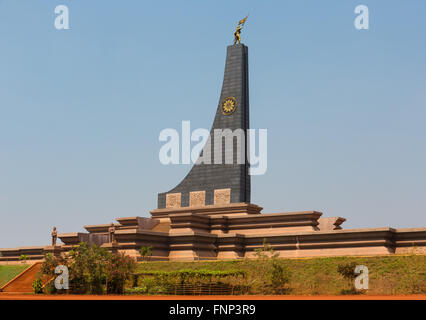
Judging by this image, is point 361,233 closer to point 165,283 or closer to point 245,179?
point 245,179

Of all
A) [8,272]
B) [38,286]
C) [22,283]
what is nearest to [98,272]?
[38,286]

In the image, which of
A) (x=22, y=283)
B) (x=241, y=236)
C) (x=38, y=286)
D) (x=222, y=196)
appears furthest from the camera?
(x=222, y=196)

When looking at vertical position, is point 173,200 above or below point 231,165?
below

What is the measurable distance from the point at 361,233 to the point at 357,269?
13.6 m

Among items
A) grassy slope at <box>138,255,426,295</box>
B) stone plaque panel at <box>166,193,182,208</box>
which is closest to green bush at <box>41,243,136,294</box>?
grassy slope at <box>138,255,426,295</box>

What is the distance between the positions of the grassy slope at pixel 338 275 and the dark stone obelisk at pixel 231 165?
16.0 metres

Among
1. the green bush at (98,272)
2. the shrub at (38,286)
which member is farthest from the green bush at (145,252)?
the shrub at (38,286)

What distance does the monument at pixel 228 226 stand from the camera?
46219 mm

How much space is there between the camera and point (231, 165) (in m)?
58.1

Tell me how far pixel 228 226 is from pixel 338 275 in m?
20.8

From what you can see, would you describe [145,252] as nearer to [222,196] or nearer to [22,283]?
[22,283]

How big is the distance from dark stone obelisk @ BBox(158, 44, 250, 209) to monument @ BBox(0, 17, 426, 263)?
9 cm

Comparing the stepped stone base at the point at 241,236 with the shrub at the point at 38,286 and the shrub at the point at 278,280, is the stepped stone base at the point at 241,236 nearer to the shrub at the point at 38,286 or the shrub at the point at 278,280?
the shrub at the point at 38,286

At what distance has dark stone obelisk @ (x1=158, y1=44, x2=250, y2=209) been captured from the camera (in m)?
57.7
